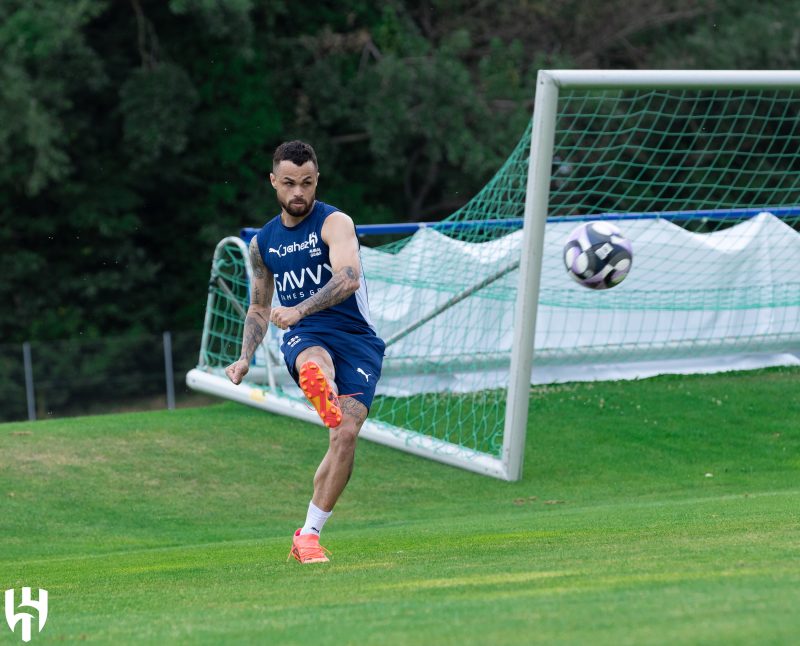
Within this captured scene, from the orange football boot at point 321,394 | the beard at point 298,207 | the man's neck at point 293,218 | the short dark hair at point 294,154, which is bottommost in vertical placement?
the orange football boot at point 321,394

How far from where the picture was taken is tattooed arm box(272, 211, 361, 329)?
6.80m

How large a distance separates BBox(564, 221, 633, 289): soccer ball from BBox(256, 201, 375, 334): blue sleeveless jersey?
360 cm

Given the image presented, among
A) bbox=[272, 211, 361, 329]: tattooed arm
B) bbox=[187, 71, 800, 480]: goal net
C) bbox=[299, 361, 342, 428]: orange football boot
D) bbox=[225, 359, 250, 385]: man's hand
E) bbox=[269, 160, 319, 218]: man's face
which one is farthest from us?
bbox=[187, 71, 800, 480]: goal net

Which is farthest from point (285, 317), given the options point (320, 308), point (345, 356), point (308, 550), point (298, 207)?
point (308, 550)

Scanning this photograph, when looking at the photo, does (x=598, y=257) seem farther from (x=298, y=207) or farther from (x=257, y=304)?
(x=298, y=207)

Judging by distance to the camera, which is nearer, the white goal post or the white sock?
the white sock

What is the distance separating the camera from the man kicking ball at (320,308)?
23.0 feet

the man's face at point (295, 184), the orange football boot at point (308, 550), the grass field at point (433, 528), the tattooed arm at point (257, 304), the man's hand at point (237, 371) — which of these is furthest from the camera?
the tattooed arm at point (257, 304)

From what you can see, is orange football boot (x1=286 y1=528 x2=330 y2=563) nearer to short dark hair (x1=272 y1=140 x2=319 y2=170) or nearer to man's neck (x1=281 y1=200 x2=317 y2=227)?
man's neck (x1=281 y1=200 x2=317 y2=227)

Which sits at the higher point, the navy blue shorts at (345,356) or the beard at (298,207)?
the beard at (298,207)

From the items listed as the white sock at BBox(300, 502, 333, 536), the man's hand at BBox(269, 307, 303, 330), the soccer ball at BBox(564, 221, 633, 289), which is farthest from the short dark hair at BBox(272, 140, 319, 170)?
the soccer ball at BBox(564, 221, 633, 289)

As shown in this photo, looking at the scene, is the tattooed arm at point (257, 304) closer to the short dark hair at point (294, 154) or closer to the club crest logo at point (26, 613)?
the short dark hair at point (294, 154)

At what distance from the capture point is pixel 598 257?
1054 cm

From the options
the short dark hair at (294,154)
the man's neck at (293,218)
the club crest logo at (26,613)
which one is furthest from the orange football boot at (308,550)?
the short dark hair at (294,154)
